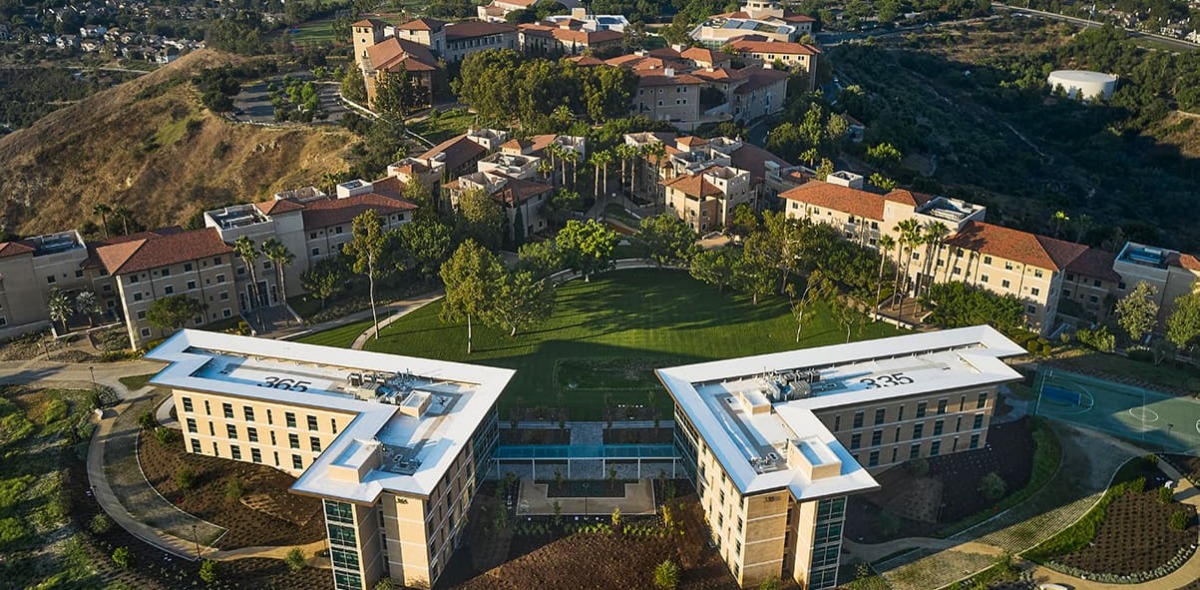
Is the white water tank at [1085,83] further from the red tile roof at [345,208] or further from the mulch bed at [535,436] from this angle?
the mulch bed at [535,436]

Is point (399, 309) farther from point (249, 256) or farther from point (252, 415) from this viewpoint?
point (252, 415)

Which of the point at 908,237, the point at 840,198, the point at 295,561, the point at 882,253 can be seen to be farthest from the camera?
the point at 840,198

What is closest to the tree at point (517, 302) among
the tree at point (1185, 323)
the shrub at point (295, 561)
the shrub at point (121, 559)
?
the shrub at point (295, 561)

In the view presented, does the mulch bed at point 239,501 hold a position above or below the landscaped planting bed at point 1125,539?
above

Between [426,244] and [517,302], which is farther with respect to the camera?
[426,244]

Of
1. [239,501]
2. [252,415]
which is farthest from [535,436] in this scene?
[239,501]

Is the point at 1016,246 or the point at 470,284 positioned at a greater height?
Answer: the point at 1016,246
